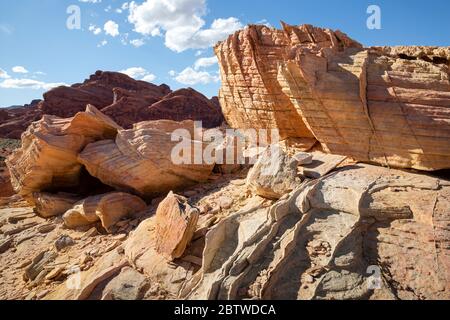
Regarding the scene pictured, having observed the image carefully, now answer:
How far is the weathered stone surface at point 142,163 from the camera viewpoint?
24.5ft

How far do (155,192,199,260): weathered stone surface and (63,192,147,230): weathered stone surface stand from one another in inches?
81.2

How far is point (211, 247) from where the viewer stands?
455 centimetres

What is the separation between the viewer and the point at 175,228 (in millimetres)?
5055

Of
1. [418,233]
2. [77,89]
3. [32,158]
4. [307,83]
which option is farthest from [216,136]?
[77,89]

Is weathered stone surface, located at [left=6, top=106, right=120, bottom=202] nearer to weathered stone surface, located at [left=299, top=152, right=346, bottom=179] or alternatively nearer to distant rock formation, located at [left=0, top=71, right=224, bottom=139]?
weathered stone surface, located at [left=299, top=152, right=346, bottom=179]

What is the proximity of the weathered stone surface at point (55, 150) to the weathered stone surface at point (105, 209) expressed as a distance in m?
1.74

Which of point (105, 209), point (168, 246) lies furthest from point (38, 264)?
point (168, 246)

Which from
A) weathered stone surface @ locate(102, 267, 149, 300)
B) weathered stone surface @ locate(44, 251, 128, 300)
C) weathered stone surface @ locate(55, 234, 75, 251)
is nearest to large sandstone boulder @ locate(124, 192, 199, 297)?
weathered stone surface @ locate(102, 267, 149, 300)

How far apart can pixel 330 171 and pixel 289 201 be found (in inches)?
65.7

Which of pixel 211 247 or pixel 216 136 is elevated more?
pixel 216 136

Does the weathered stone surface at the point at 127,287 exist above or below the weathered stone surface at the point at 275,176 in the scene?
below

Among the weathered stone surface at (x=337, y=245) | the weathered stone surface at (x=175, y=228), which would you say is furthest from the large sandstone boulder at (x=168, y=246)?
the weathered stone surface at (x=337, y=245)

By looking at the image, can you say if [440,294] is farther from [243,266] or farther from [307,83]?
[307,83]

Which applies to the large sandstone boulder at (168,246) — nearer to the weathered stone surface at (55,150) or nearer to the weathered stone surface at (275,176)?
the weathered stone surface at (275,176)
